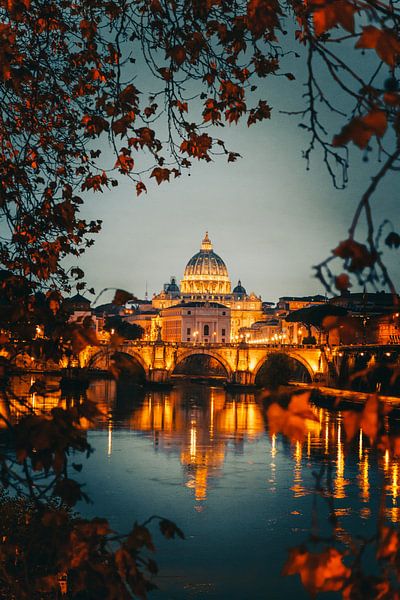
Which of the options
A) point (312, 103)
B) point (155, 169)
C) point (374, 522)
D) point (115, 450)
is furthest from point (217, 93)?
point (115, 450)

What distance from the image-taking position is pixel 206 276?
570 feet

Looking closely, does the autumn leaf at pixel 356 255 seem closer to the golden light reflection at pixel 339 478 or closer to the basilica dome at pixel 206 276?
the golden light reflection at pixel 339 478

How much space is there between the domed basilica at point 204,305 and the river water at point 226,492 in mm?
106662

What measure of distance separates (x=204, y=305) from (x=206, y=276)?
26.8 metres

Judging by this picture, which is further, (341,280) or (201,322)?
(201,322)

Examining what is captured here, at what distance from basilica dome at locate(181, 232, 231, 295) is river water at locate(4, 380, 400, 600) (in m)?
132

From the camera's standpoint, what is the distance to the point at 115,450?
1161 inches

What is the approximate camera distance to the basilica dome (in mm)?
172625

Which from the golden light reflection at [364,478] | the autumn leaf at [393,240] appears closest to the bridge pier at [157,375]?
the golden light reflection at [364,478]

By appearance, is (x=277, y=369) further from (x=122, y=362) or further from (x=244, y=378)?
(x=122, y=362)

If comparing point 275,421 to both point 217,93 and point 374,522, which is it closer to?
point 217,93

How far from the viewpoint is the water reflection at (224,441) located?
23.0m

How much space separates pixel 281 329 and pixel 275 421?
122073 millimetres

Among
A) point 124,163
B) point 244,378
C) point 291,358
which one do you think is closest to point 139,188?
point 124,163
